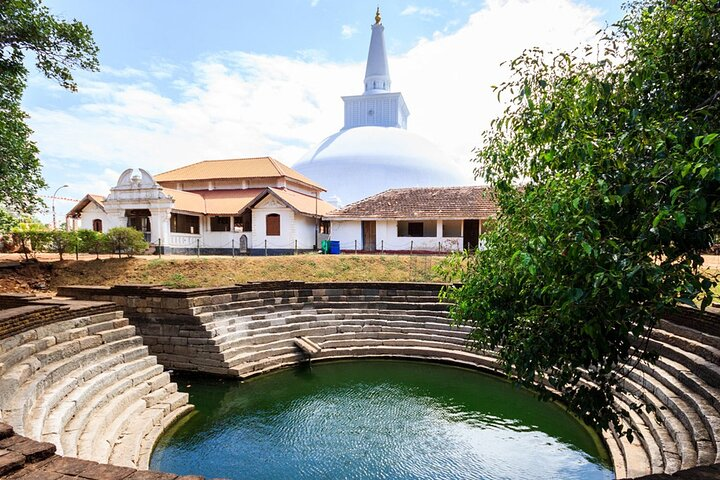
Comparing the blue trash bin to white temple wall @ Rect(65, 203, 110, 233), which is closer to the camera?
the blue trash bin

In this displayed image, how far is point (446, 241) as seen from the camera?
22875 millimetres

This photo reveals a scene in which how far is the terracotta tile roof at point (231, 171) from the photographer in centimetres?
2714

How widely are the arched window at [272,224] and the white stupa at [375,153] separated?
10383mm

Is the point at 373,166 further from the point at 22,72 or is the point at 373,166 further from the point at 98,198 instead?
the point at 22,72

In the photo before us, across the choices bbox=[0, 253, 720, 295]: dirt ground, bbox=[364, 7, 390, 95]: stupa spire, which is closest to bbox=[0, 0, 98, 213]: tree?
bbox=[0, 253, 720, 295]: dirt ground

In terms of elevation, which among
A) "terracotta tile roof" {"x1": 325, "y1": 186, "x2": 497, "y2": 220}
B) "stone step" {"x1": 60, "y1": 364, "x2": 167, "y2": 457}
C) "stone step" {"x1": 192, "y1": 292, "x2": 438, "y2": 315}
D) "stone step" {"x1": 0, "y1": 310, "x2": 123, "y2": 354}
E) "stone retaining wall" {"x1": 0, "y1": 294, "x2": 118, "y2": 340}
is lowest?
"stone step" {"x1": 60, "y1": 364, "x2": 167, "y2": 457}

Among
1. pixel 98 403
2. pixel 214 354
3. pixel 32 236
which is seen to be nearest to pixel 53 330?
pixel 98 403

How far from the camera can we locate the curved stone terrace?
5672 mm

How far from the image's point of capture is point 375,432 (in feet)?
24.2

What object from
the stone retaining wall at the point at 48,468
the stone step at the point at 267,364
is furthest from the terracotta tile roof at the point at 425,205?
the stone retaining wall at the point at 48,468

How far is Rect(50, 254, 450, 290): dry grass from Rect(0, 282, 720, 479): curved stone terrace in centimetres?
324

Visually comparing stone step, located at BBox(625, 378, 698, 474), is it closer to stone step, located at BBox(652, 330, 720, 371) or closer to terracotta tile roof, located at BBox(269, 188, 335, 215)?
stone step, located at BBox(652, 330, 720, 371)

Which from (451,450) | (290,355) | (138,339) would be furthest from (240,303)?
(451,450)

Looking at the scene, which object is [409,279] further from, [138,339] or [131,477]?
[131,477]
